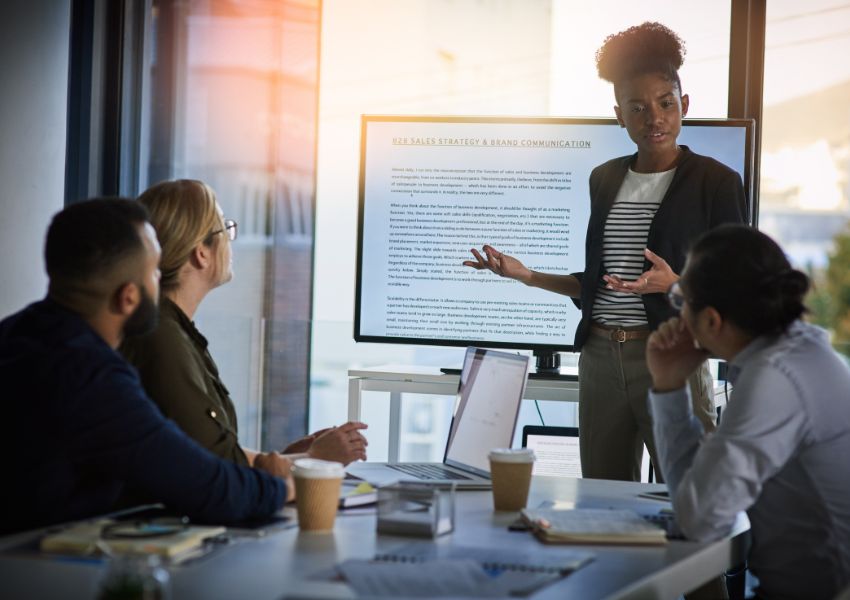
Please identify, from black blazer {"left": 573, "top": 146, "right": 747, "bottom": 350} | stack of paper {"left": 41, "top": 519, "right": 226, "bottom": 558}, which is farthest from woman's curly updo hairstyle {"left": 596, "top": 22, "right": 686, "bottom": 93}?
stack of paper {"left": 41, "top": 519, "right": 226, "bottom": 558}

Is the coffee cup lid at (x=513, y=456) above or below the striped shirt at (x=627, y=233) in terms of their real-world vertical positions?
below

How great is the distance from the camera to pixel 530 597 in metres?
1.23

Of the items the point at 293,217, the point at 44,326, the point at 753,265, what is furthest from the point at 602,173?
the point at 293,217

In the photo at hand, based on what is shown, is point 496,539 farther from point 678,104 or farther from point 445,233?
point 445,233

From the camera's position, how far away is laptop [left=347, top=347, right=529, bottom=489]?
6.48 ft

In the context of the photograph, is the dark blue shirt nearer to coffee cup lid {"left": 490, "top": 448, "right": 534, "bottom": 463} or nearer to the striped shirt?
coffee cup lid {"left": 490, "top": 448, "right": 534, "bottom": 463}

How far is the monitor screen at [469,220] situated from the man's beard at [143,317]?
7.17 ft

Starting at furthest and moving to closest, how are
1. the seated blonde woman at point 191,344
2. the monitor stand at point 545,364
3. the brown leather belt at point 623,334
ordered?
the monitor stand at point 545,364 < the brown leather belt at point 623,334 < the seated blonde woman at point 191,344

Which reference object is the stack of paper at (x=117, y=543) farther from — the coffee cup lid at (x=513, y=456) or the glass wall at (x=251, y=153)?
the glass wall at (x=251, y=153)

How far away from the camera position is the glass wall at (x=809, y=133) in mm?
3668

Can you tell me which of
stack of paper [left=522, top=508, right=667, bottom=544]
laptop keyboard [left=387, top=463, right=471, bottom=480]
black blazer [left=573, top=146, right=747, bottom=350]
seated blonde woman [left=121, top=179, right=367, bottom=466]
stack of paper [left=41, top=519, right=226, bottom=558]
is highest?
black blazer [left=573, top=146, right=747, bottom=350]

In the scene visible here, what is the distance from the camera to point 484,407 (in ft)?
6.73

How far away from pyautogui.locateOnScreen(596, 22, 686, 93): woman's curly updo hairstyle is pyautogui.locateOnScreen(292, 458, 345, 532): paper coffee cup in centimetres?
156

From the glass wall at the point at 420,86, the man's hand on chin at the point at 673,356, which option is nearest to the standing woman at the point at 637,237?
the man's hand on chin at the point at 673,356
